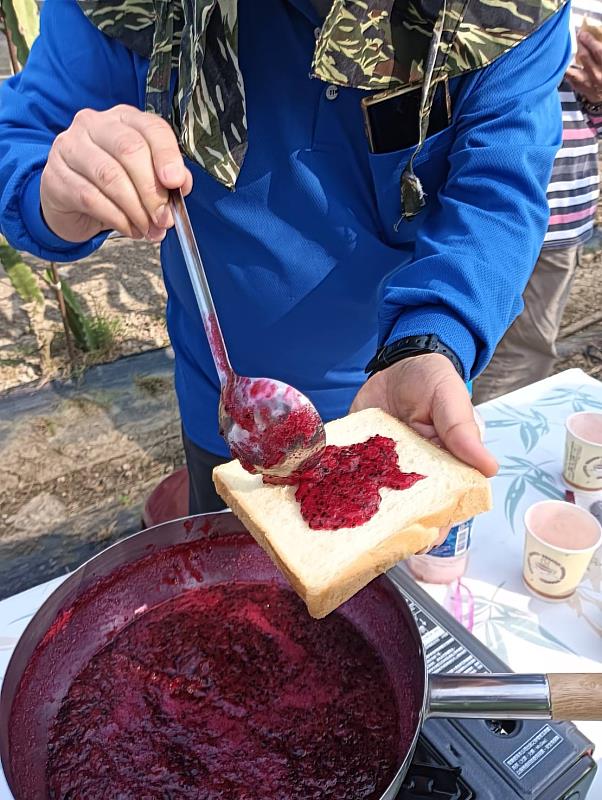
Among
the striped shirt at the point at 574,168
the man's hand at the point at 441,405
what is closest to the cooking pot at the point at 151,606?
A: the man's hand at the point at 441,405

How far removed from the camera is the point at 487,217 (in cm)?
125

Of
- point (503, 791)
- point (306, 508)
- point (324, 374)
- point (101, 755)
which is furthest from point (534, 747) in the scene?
point (324, 374)

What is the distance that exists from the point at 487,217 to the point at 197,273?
1.72ft

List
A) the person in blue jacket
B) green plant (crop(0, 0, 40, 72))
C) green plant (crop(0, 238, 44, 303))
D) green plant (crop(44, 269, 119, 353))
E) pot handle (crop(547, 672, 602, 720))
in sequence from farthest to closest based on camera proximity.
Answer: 1. green plant (crop(44, 269, 119, 353))
2. green plant (crop(0, 238, 44, 303))
3. green plant (crop(0, 0, 40, 72))
4. the person in blue jacket
5. pot handle (crop(547, 672, 602, 720))

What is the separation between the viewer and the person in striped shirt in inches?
87.2

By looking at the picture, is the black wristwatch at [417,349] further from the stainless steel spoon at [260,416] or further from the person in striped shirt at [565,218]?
the person in striped shirt at [565,218]

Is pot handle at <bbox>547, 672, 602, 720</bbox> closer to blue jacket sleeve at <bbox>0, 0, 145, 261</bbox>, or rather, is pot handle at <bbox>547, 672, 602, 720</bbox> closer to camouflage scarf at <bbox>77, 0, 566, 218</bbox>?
camouflage scarf at <bbox>77, 0, 566, 218</bbox>

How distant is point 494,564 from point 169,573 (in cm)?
66

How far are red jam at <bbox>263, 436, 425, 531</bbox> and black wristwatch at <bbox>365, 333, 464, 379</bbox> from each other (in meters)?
0.14

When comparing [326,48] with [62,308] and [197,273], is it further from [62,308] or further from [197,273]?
[62,308]

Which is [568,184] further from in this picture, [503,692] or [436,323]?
[503,692]

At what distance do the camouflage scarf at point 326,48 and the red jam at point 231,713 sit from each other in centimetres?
79

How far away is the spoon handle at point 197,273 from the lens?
1090 millimetres

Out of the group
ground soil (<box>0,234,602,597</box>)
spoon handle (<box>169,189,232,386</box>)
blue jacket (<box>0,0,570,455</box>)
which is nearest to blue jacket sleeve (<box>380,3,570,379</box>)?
blue jacket (<box>0,0,570,455</box>)
